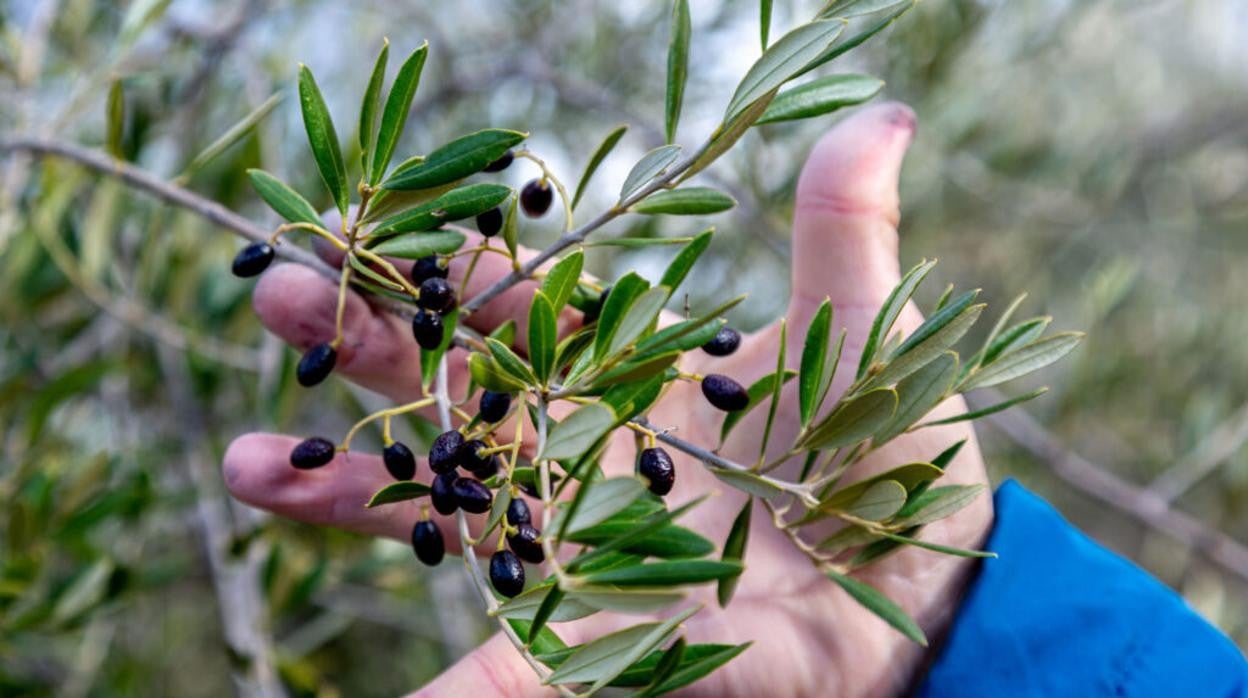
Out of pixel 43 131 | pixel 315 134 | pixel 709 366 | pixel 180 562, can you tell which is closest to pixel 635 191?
pixel 315 134

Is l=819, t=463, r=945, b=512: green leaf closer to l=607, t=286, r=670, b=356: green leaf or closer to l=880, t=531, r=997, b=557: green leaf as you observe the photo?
l=880, t=531, r=997, b=557: green leaf

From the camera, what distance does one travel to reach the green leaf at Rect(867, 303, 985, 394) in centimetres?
69

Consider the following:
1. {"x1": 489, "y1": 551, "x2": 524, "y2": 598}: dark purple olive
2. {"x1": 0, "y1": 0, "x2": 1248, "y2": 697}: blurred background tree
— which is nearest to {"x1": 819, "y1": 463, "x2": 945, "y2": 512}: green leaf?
{"x1": 489, "y1": 551, "x2": 524, "y2": 598}: dark purple olive

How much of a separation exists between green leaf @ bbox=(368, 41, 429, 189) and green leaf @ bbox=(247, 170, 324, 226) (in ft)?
0.36

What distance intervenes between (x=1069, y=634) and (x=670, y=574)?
2.55 feet

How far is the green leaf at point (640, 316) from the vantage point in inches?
23.1

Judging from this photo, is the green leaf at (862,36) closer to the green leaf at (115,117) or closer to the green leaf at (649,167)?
the green leaf at (649,167)

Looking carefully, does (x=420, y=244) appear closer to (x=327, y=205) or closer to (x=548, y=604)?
(x=548, y=604)

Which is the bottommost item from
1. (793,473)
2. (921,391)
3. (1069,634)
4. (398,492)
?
(1069,634)

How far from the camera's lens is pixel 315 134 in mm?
753

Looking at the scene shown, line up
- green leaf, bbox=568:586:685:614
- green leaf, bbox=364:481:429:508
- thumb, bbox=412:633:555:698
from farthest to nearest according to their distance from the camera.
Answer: thumb, bbox=412:633:555:698 < green leaf, bbox=364:481:429:508 < green leaf, bbox=568:586:685:614

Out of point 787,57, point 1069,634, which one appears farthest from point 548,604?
point 1069,634

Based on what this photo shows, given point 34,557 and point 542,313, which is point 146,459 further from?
point 542,313

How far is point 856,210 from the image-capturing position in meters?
1.17
